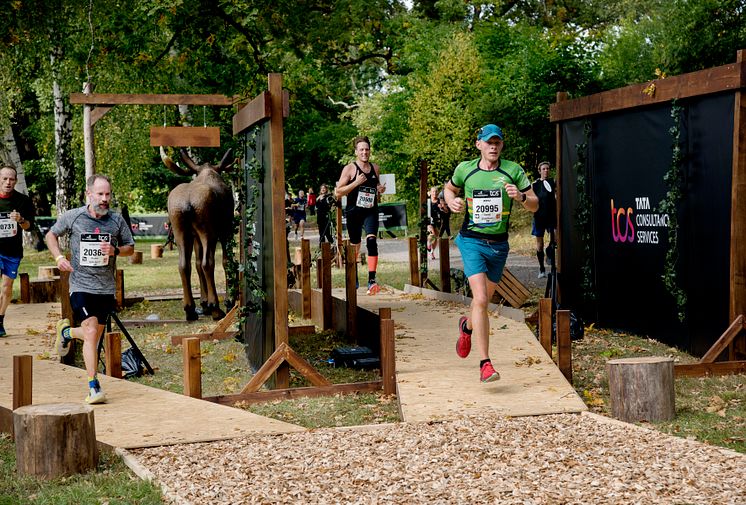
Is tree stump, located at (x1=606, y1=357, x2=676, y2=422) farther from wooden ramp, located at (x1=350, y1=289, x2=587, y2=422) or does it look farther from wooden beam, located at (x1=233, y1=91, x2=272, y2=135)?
wooden beam, located at (x1=233, y1=91, x2=272, y2=135)

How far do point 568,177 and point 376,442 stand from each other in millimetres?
8113

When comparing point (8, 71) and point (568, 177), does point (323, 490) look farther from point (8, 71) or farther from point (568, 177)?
point (8, 71)

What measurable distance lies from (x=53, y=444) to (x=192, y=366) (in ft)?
6.91

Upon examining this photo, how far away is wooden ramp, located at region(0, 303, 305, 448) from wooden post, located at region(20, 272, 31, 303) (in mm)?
6991

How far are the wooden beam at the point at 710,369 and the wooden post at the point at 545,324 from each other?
1.35 m

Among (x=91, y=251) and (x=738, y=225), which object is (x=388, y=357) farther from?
(x=738, y=225)

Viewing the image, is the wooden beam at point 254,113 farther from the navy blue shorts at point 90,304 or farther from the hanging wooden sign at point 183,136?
the hanging wooden sign at point 183,136

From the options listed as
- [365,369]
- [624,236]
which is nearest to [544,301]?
[365,369]

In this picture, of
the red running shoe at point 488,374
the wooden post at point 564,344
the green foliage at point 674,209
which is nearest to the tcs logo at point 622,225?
the green foliage at point 674,209

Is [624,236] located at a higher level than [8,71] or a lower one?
lower

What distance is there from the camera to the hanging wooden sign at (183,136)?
1488 centimetres

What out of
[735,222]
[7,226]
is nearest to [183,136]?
[7,226]

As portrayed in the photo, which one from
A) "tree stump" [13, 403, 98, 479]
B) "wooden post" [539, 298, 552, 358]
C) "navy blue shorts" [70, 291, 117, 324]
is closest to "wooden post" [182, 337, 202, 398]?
"navy blue shorts" [70, 291, 117, 324]

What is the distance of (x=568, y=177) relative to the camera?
47.8ft
